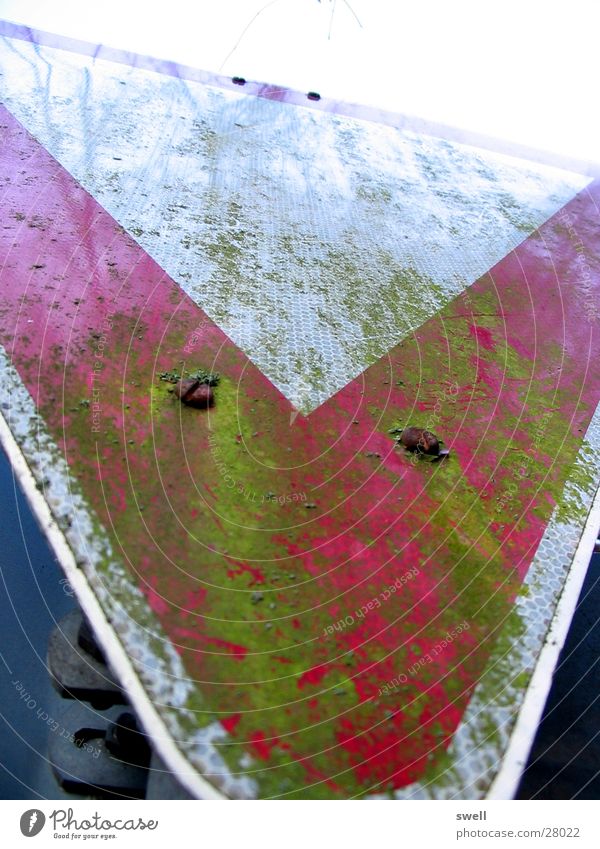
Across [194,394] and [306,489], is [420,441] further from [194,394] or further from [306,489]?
[194,394]

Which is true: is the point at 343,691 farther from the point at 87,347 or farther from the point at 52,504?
the point at 87,347

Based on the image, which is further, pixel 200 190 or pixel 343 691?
pixel 200 190

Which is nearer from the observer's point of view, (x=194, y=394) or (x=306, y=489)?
(x=306, y=489)

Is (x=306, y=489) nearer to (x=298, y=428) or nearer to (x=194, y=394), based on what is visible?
(x=298, y=428)

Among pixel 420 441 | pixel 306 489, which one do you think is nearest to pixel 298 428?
pixel 306 489

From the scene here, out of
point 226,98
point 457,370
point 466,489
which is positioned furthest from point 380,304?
point 226,98

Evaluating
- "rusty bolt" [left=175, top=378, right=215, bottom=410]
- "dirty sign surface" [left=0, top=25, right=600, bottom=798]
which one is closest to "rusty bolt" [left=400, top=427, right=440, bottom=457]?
"dirty sign surface" [left=0, top=25, right=600, bottom=798]

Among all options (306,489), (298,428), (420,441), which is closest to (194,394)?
(298,428)
